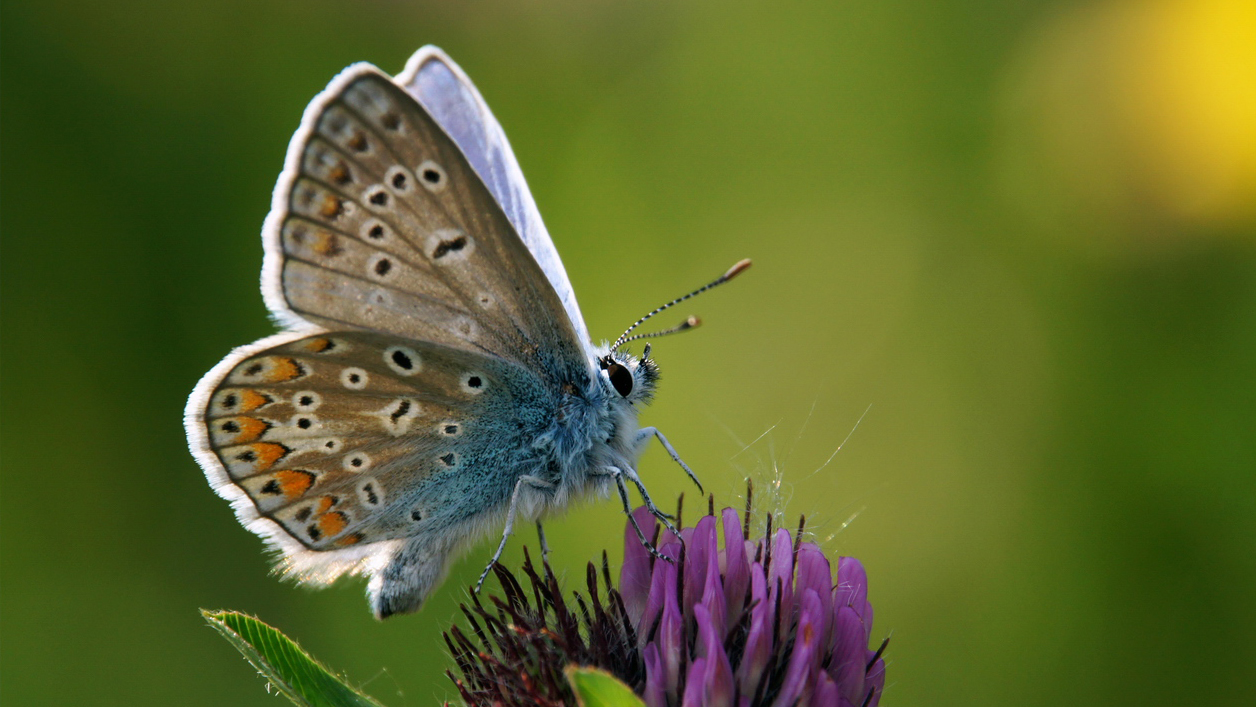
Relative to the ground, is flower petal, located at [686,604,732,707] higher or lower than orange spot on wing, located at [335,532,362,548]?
lower

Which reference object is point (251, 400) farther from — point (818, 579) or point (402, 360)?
point (818, 579)

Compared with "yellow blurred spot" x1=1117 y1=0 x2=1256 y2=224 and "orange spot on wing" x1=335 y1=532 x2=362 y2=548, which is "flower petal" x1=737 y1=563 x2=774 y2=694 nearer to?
"orange spot on wing" x1=335 y1=532 x2=362 y2=548

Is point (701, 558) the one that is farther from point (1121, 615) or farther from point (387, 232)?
point (1121, 615)

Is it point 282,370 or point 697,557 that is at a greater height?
point 282,370

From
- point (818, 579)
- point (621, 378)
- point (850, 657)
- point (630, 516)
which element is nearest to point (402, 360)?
point (621, 378)

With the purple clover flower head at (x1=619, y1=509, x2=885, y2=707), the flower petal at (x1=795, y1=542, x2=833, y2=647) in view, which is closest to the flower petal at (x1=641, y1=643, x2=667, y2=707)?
the purple clover flower head at (x1=619, y1=509, x2=885, y2=707)

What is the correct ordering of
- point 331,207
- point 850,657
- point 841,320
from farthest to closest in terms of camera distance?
point 841,320, point 331,207, point 850,657
